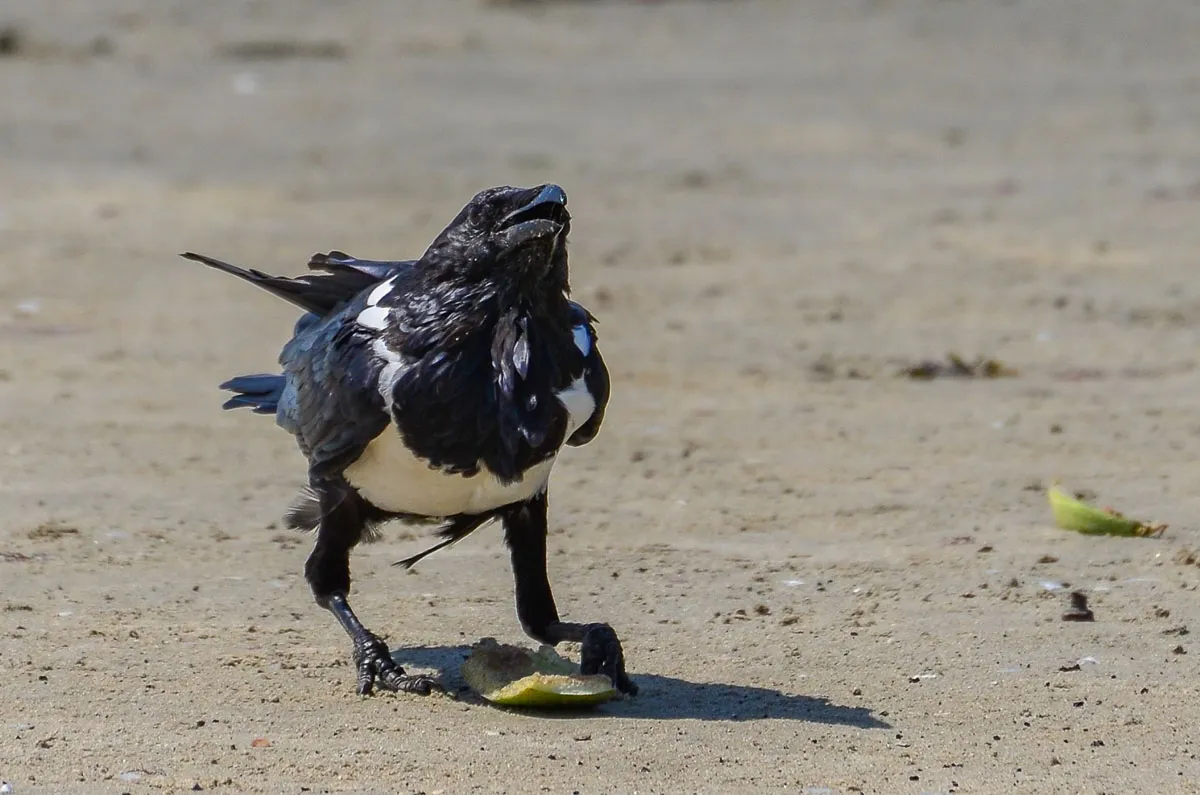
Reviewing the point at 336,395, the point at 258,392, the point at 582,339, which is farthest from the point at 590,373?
the point at 258,392

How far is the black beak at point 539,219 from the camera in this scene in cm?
467

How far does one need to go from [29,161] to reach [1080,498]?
8800 millimetres

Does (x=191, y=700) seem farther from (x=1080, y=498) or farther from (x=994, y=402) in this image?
(x=994, y=402)

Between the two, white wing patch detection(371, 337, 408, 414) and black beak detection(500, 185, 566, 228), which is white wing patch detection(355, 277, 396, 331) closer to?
white wing patch detection(371, 337, 408, 414)

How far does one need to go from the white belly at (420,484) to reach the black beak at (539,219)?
53cm

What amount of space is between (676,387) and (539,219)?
4.20 m

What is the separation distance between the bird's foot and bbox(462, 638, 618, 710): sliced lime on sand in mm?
120

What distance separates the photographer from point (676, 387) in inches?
349

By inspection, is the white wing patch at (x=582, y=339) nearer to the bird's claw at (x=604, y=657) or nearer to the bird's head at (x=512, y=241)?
the bird's head at (x=512, y=241)

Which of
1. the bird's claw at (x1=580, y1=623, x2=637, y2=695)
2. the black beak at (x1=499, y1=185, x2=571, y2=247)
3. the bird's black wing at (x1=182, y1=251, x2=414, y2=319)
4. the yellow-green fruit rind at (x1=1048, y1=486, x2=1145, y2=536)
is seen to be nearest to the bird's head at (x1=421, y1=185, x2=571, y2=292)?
the black beak at (x1=499, y1=185, x2=571, y2=247)

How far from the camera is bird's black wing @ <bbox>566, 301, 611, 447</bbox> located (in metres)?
4.91

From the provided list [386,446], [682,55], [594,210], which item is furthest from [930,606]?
[682,55]

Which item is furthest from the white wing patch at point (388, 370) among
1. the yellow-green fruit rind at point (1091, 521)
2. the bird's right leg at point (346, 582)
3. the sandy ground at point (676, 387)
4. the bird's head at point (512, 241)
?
the yellow-green fruit rind at point (1091, 521)

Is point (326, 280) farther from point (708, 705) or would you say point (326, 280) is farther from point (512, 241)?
point (708, 705)
